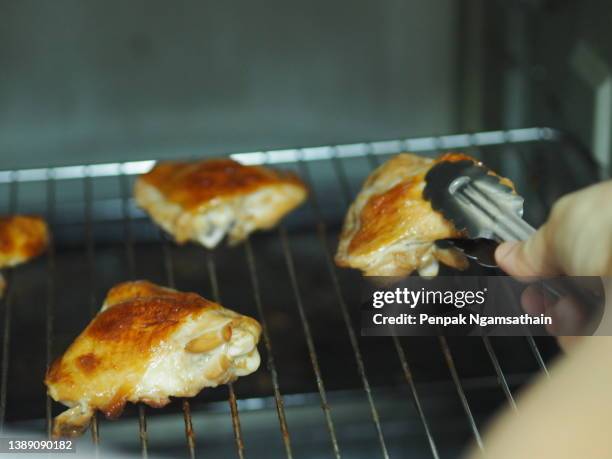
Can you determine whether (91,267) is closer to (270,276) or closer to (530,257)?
(270,276)

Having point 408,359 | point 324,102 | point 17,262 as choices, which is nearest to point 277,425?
point 408,359

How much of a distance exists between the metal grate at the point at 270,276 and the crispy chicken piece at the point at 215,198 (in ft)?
0.21

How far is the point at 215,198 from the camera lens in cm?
190

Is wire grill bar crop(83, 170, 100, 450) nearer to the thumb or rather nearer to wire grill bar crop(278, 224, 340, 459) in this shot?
wire grill bar crop(278, 224, 340, 459)

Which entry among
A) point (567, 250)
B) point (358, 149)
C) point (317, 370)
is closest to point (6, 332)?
point (317, 370)

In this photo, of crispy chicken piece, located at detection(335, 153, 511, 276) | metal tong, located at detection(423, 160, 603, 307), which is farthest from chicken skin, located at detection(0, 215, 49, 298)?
metal tong, located at detection(423, 160, 603, 307)

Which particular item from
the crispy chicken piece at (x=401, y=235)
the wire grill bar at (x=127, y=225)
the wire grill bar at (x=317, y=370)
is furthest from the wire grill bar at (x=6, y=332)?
the crispy chicken piece at (x=401, y=235)

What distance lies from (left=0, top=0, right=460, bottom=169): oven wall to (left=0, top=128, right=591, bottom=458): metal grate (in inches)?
3.3

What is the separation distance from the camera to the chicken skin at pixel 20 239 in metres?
1.91

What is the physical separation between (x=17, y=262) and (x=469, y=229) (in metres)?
0.96

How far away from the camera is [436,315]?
159 cm

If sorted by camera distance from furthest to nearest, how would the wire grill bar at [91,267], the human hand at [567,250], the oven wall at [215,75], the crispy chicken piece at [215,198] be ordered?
the oven wall at [215,75], the crispy chicken piece at [215,198], the wire grill bar at [91,267], the human hand at [567,250]

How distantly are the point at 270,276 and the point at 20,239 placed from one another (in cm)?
54

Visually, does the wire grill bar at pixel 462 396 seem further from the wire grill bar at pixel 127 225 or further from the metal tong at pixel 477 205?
the wire grill bar at pixel 127 225
